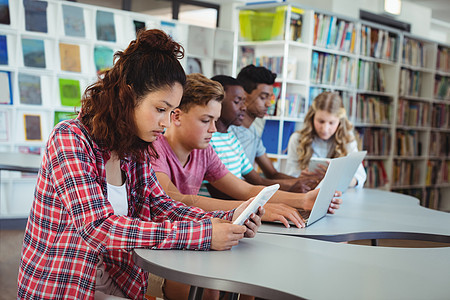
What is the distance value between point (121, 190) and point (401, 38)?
17.2 ft

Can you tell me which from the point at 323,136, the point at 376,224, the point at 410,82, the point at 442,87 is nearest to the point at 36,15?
the point at 323,136

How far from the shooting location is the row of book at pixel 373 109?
5734 mm

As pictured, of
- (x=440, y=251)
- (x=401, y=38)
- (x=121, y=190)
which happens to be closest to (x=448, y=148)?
(x=401, y=38)

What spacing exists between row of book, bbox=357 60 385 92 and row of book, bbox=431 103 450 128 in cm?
121

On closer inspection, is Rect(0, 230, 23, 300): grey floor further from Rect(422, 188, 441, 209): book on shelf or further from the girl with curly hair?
Rect(422, 188, 441, 209): book on shelf

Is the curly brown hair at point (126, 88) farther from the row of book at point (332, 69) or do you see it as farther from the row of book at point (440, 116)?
the row of book at point (440, 116)

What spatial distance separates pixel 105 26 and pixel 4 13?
89cm

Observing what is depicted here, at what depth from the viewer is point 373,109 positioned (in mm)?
5898

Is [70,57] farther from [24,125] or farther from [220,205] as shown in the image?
[220,205]

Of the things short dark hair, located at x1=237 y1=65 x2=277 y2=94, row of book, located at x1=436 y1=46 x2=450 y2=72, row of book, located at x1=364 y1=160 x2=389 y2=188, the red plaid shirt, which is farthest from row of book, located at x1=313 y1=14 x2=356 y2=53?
the red plaid shirt

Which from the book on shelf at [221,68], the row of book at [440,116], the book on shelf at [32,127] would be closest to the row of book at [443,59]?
the row of book at [440,116]

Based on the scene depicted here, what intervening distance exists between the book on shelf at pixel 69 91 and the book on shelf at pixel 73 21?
43 centimetres

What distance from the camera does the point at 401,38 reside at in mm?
5910

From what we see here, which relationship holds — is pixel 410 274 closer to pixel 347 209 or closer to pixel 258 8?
pixel 347 209
